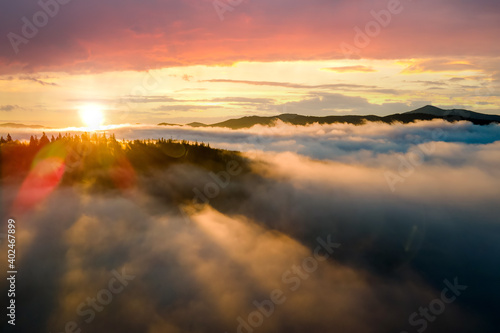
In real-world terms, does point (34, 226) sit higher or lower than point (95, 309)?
higher

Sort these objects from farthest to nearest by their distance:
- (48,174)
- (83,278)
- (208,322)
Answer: (208,322) < (48,174) < (83,278)

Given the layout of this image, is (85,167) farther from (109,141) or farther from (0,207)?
(0,207)

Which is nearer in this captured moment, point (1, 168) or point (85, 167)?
point (1, 168)

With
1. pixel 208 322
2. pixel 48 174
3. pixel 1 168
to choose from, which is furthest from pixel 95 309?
pixel 1 168

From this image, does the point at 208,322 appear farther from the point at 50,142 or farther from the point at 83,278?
the point at 50,142

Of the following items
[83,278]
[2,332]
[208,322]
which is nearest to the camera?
[2,332]

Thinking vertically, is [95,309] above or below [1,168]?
below

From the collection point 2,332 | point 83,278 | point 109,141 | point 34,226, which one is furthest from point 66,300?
point 109,141

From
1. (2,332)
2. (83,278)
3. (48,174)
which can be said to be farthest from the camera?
(48,174)

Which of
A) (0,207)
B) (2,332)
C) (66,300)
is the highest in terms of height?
(0,207)
